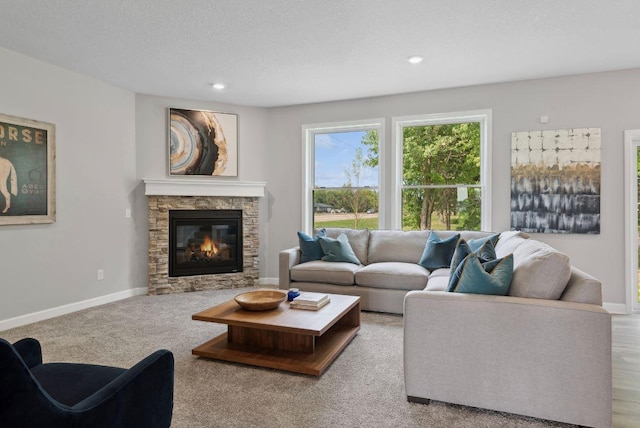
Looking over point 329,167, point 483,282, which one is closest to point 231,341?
point 483,282

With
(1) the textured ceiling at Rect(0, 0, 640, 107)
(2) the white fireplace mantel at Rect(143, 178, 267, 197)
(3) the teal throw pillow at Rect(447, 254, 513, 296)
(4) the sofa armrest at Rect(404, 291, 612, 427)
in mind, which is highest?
(1) the textured ceiling at Rect(0, 0, 640, 107)

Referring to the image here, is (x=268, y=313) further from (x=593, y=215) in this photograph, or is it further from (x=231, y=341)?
(x=593, y=215)

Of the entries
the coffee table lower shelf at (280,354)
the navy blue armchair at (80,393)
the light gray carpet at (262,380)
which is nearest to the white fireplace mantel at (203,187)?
the light gray carpet at (262,380)

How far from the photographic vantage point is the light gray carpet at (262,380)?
6.92 feet

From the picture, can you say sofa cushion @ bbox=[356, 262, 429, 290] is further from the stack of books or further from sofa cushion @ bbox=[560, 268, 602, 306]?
sofa cushion @ bbox=[560, 268, 602, 306]

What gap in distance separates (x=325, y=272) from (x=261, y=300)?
141 cm

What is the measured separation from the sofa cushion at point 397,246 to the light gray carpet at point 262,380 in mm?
866

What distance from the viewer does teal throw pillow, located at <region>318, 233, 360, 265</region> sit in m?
4.70

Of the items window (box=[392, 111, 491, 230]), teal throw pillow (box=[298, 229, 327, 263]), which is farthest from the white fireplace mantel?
window (box=[392, 111, 491, 230])

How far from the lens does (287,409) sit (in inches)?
86.8

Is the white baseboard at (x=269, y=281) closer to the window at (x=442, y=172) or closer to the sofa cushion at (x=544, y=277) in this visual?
the window at (x=442, y=172)

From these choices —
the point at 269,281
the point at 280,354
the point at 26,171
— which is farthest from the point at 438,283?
the point at 26,171

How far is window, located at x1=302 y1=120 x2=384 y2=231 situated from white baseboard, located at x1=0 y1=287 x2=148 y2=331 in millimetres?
2579

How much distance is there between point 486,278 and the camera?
7.43 feet
